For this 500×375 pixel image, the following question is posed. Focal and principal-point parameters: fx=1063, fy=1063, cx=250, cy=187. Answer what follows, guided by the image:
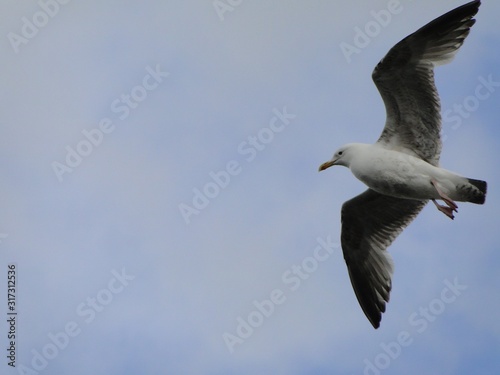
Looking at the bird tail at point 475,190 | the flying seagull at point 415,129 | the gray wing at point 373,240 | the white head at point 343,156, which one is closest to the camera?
the bird tail at point 475,190

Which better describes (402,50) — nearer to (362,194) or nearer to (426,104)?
(426,104)

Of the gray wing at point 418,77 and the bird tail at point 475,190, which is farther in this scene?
the gray wing at point 418,77

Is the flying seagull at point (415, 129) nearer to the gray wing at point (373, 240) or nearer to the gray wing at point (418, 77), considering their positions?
the gray wing at point (418, 77)

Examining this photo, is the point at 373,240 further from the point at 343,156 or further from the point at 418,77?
the point at 418,77

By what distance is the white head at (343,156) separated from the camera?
13125mm

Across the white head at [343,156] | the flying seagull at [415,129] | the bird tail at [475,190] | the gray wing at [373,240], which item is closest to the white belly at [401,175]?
the flying seagull at [415,129]

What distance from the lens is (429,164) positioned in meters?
12.8

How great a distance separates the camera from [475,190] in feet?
40.8

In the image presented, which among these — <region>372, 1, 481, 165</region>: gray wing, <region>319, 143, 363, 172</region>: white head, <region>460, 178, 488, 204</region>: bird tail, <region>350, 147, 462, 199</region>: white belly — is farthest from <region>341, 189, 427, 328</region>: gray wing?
<region>460, 178, 488, 204</region>: bird tail

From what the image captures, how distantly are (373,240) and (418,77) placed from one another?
2526 millimetres

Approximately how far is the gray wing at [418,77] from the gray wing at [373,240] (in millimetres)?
1306

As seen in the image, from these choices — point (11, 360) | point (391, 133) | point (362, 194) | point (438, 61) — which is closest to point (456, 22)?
point (438, 61)

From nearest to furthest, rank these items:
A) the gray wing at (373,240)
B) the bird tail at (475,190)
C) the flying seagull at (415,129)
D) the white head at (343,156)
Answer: the bird tail at (475,190), the flying seagull at (415,129), the white head at (343,156), the gray wing at (373,240)

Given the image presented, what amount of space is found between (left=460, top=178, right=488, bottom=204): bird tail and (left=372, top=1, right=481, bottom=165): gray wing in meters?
0.70
